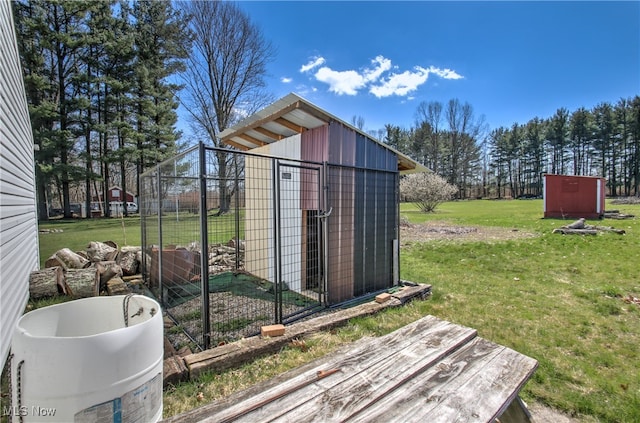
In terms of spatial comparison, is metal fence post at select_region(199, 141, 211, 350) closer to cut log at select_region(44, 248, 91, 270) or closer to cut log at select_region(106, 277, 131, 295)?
cut log at select_region(106, 277, 131, 295)

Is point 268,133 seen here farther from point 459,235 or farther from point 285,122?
point 459,235

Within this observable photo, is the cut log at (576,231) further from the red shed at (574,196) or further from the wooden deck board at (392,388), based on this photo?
the wooden deck board at (392,388)

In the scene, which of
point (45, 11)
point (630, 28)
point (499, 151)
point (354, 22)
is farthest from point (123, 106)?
point (499, 151)

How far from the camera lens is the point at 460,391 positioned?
1304 millimetres

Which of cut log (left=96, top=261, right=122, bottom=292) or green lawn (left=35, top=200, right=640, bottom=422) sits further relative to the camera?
cut log (left=96, top=261, right=122, bottom=292)

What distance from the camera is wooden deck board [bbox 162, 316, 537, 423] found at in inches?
45.3

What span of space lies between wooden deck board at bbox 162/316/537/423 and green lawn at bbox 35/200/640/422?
1.12m

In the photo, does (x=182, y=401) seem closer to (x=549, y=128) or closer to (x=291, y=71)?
(x=291, y=71)

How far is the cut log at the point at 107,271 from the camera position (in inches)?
193

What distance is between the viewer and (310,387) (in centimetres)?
Result: 131

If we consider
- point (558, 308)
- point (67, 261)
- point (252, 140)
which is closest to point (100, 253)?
point (67, 261)

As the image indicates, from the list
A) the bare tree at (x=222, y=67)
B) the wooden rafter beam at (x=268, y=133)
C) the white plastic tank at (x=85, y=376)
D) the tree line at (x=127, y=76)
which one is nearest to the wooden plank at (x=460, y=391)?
the white plastic tank at (x=85, y=376)

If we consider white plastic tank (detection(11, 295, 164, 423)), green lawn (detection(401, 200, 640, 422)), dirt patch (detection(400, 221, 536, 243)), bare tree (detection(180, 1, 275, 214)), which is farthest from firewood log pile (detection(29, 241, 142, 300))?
bare tree (detection(180, 1, 275, 214))

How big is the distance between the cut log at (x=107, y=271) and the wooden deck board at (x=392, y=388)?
4785 millimetres
